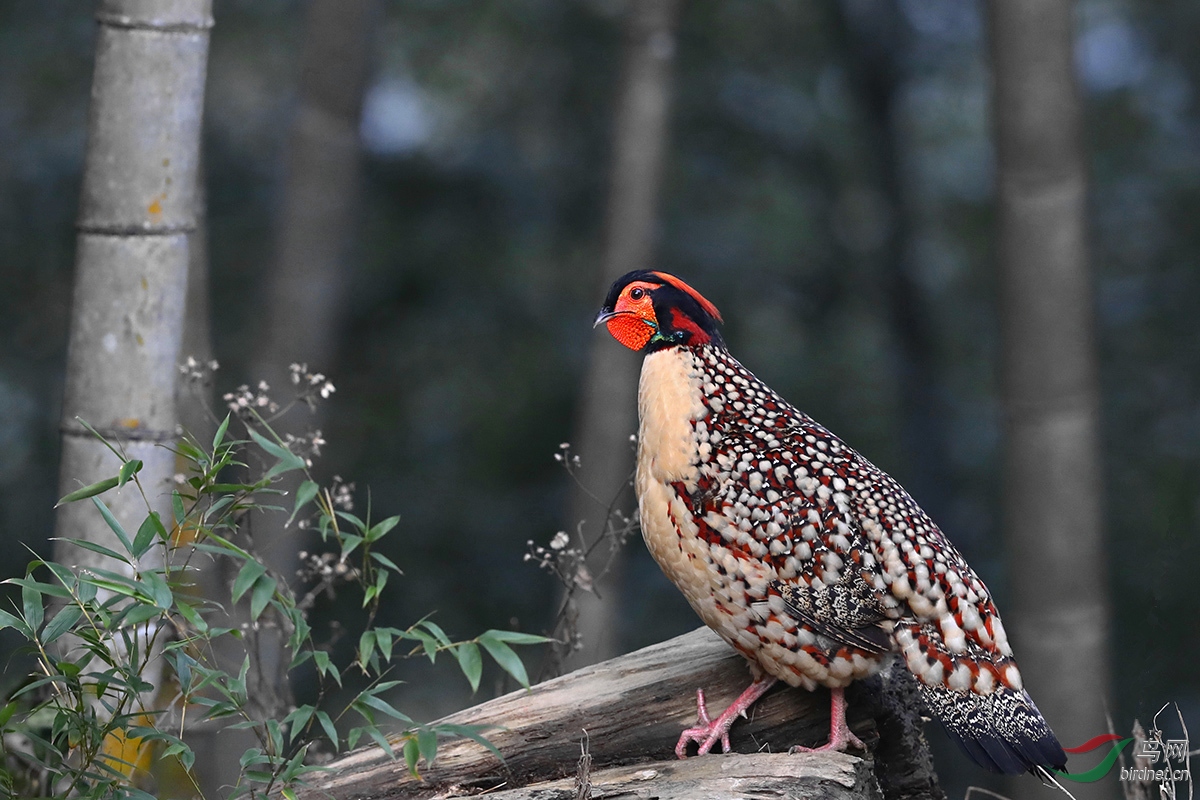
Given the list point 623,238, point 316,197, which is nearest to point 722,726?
point 623,238

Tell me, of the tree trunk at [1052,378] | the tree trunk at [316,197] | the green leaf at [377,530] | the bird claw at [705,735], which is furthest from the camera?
the tree trunk at [316,197]

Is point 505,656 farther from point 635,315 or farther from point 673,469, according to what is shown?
point 635,315

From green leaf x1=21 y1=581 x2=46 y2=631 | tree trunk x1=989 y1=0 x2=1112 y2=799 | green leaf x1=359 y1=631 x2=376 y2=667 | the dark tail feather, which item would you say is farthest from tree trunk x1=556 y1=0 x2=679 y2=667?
green leaf x1=21 y1=581 x2=46 y2=631

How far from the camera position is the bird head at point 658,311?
9.09 ft

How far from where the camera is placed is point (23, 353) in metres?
7.53

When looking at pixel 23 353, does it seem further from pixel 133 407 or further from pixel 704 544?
pixel 704 544

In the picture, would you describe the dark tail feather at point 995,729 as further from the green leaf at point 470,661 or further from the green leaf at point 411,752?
the green leaf at point 411,752

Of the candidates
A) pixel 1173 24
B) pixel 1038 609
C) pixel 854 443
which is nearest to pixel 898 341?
pixel 854 443

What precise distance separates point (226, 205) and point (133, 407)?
6043mm

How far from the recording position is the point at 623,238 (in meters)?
5.51

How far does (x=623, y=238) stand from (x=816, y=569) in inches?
126

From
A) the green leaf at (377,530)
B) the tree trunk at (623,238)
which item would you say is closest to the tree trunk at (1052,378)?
the tree trunk at (623,238)

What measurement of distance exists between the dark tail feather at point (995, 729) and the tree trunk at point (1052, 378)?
57.1 inches

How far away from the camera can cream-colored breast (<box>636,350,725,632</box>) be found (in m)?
2.62
